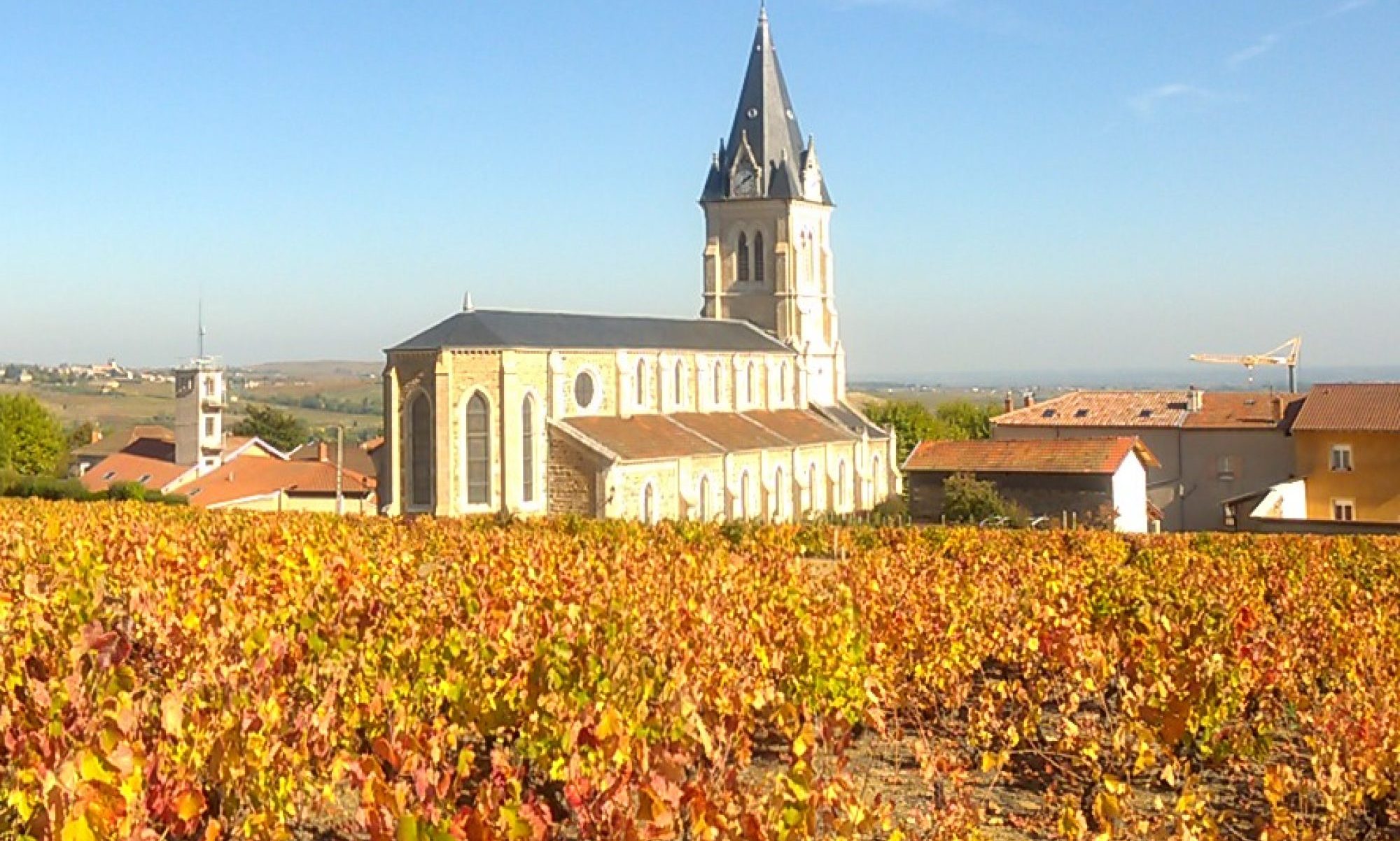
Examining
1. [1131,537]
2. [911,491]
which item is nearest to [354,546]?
[1131,537]

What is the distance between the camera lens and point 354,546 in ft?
55.9

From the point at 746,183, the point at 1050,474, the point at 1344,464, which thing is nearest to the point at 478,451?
the point at 1050,474

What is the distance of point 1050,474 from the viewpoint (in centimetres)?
3662

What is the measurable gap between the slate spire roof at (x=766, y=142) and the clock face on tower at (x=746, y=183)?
18cm

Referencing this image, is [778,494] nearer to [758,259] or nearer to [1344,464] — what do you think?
[758,259]

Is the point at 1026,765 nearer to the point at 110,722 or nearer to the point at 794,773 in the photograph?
the point at 794,773

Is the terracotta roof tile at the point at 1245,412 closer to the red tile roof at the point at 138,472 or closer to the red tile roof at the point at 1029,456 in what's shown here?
the red tile roof at the point at 1029,456

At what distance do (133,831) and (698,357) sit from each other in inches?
1675

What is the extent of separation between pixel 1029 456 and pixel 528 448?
14415 mm

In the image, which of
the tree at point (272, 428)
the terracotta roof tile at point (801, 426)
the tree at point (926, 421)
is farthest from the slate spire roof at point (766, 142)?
the tree at point (272, 428)

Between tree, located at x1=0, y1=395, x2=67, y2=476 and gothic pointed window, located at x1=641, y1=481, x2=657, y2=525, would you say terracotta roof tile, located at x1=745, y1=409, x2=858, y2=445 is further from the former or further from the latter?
tree, located at x1=0, y1=395, x2=67, y2=476

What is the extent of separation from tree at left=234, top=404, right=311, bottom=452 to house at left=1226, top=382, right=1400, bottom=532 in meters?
55.9

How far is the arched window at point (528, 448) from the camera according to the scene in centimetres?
3947

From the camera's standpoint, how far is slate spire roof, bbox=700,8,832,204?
5478 centimetres
